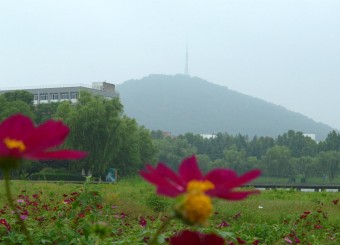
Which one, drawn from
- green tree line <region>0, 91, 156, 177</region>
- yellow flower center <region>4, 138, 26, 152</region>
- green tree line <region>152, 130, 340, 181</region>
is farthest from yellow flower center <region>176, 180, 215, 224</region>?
green tree line <region>152, 130, 340, 181</region>

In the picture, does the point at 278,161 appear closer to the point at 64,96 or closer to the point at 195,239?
the point at 64,96

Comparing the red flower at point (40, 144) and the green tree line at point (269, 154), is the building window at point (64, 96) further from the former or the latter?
the red flower at point (40, 144)

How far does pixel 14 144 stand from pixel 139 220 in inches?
216

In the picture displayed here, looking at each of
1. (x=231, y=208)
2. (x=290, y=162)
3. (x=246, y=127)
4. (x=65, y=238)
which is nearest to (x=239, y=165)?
(x=290, y=162)

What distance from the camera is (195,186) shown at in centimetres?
46

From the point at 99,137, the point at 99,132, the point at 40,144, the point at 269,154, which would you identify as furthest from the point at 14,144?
the point at 269,154

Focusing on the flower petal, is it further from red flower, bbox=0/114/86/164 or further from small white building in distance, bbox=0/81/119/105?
small white building in distance, bbox=0/81/119/105

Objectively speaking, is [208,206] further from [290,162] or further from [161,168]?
[290,162]

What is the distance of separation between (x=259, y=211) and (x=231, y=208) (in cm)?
51

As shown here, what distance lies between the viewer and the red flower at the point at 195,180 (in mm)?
439

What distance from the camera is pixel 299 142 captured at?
74.7 m

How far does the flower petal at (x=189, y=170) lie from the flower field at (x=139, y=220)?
1.1 inches

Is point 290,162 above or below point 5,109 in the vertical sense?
below

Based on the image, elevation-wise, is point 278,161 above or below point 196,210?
below
